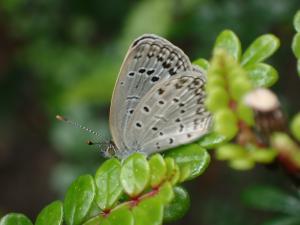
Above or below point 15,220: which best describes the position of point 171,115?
above

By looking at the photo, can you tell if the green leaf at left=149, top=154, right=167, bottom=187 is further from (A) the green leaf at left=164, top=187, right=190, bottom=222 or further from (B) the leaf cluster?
(A) the green leaf at left=164, top=187, right=190, bottom=222

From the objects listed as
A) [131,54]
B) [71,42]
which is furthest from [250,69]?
[71,42]

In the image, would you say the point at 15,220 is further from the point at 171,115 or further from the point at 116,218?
the point at 171,115

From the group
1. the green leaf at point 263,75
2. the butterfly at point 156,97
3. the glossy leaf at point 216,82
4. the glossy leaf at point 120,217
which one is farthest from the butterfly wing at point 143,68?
the glossy leaf at point 216,82

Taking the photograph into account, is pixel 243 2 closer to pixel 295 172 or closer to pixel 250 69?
pixel 250 69

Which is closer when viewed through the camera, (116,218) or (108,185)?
(116,218)

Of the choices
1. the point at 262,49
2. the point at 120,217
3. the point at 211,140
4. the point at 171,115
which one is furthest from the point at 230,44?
the point at 120,217
